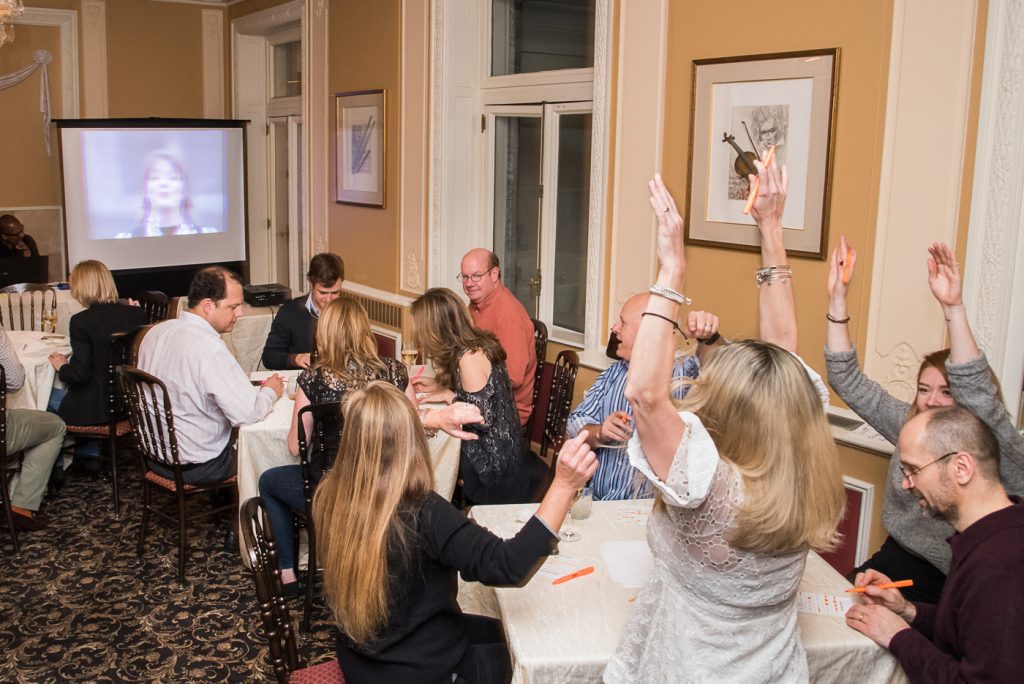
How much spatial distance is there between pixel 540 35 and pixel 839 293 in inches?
138

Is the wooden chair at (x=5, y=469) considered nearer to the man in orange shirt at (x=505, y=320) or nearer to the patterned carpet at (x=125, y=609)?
the patterned carpet at (x=125, y=609)

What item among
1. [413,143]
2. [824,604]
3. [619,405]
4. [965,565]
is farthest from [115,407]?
[965,565]

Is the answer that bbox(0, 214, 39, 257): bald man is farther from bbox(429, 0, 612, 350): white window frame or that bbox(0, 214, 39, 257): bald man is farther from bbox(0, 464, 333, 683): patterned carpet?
bbox(429, 0, 612, 350): white window frame

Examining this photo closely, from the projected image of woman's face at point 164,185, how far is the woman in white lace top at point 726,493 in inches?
320

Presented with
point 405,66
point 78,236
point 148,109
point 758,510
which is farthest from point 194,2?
point 758,510

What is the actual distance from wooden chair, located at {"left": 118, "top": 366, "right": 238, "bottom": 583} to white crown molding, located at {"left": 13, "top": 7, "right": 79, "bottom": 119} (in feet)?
19.4

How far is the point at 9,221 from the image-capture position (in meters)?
8.12

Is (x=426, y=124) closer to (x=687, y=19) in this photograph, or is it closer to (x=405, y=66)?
(x=405, y=66)

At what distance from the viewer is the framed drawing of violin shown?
12.0 feet

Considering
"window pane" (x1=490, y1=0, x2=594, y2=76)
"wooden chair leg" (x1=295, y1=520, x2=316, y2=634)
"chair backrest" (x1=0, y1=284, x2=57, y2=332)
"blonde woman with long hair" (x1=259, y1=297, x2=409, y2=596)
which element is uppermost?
"window pane" (x1=490, y1=0, x2=594, y2=76)

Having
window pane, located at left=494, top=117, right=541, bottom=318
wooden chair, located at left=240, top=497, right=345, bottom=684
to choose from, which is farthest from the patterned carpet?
window pane, located at left=494, top=117, right=541, bottom=318

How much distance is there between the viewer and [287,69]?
30.0ft

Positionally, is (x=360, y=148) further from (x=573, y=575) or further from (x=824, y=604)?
(x=824, y=604)

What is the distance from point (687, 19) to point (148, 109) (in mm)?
6879
